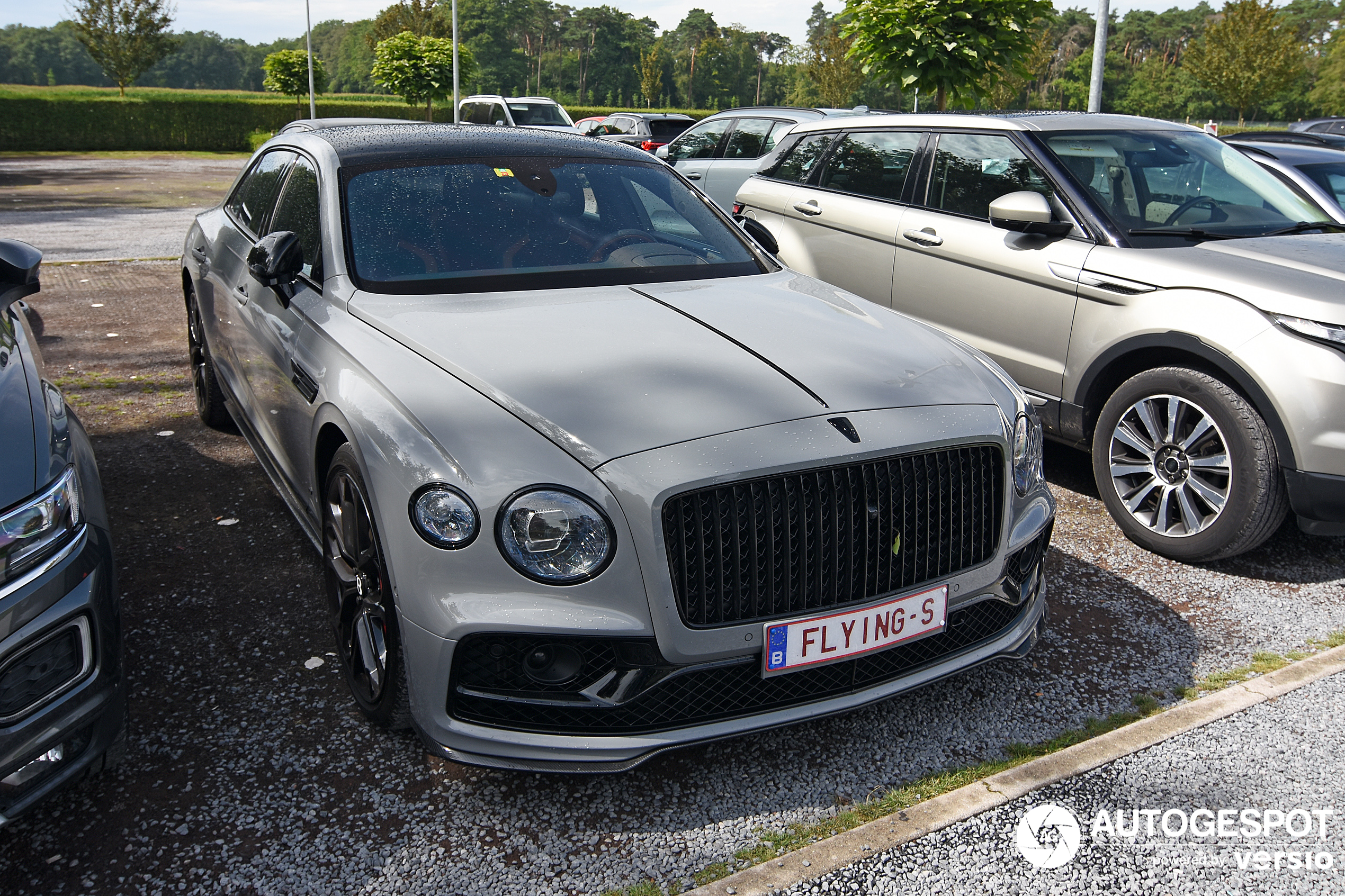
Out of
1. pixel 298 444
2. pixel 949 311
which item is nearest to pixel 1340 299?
pixel 949 311

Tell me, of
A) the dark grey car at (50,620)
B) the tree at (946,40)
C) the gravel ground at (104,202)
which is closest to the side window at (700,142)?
the tree at (946,40)

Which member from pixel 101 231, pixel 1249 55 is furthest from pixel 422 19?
pixel 101 231

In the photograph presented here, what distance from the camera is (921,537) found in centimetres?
257

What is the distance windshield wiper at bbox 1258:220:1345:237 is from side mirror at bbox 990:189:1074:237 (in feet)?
3.09

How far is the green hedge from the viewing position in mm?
35625

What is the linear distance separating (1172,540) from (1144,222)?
59.3 inches

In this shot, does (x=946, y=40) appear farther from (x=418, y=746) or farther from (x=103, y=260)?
(x=418, y=746)

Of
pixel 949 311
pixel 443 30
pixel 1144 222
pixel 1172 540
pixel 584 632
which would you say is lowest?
pixel 1172 540

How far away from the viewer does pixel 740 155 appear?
1099 cm

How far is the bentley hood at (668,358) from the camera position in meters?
2.45

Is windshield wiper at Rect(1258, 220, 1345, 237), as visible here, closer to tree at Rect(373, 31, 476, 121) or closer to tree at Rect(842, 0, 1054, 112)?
tree at Rect(842, 0, 1054, 112)

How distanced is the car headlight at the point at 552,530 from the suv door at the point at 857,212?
3.52 m

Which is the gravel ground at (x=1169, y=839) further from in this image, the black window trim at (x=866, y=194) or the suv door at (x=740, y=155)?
the suv door at (x=740, y=155)

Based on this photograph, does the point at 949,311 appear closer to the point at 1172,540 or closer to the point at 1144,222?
the point at 1144,222
